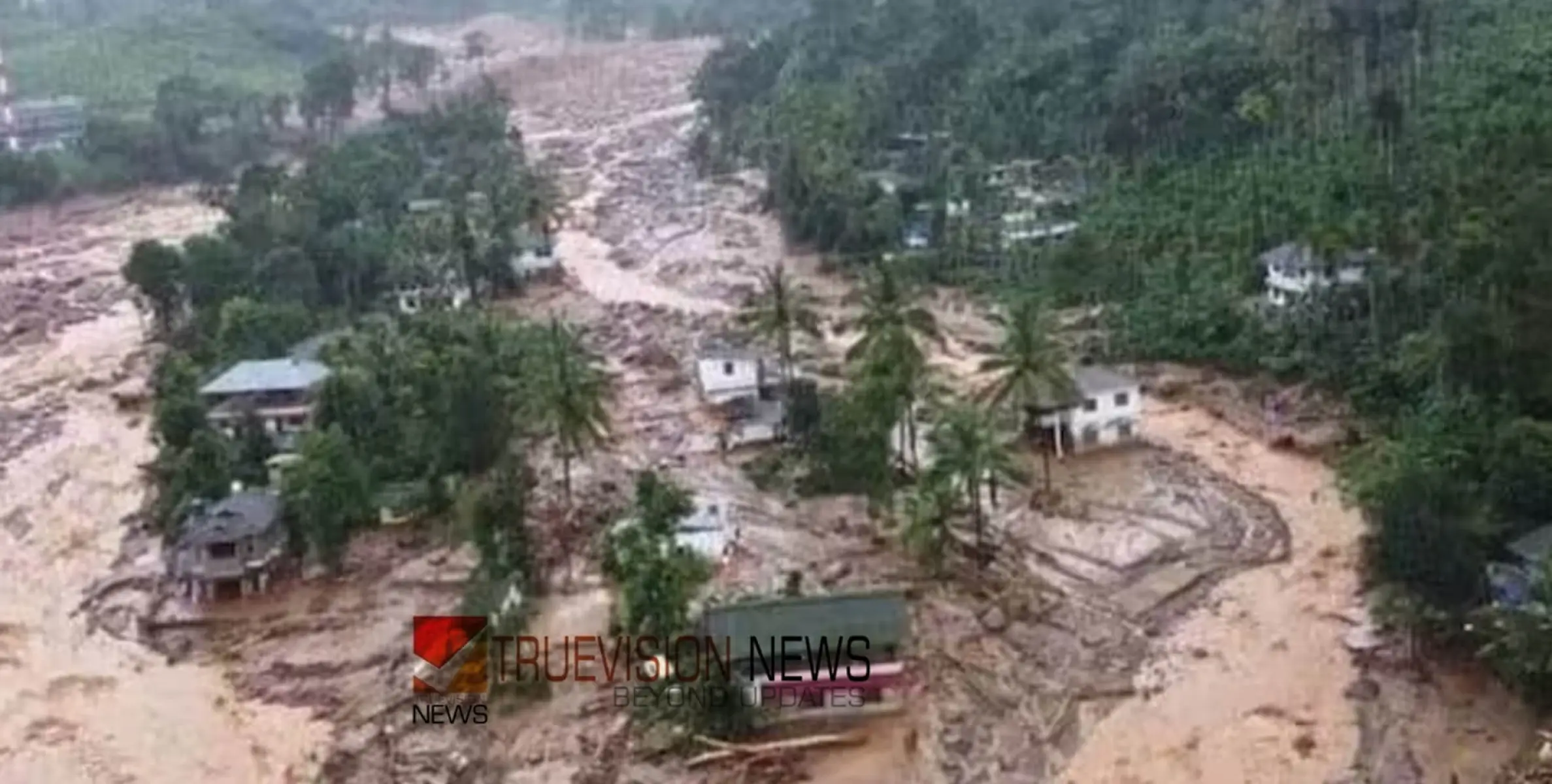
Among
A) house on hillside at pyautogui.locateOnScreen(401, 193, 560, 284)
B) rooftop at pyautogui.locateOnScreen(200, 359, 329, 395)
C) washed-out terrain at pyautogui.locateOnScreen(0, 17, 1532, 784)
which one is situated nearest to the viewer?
washed-out terrain at pyautogui.locateOnScreen(0, 17, 1532, 784)

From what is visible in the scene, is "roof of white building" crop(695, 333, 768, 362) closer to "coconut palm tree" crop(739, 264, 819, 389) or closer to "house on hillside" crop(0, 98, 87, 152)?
"coconut palm tree" crop(739, 264, 819, 389)

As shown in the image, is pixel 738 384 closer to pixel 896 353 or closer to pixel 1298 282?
pixel 896 353

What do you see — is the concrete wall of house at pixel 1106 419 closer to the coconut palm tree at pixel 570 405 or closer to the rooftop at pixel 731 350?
the rooftop at pixel 731 350

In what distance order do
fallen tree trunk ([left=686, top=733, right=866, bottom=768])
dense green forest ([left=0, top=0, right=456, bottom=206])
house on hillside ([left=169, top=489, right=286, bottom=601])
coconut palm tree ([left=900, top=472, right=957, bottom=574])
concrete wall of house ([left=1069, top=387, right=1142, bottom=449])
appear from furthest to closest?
dense green forest ([left=0, top=0, right=456, bottom=206])
concrete wall of house ([left=1069, top=387, right=1142, bottom=449])
house on hillside ([left=169, top=489, right=286, bottom=601])
coconut palm tree ([left=900, top=472, right=957, bottom=574])
fallen tree trunk ([left=686, top=733, right=866, bottom=768])

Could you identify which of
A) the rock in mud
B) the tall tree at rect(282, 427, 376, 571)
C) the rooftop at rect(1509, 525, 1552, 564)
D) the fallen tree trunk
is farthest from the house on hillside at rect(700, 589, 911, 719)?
the tall tree at rect(282, 427, 376, 571)

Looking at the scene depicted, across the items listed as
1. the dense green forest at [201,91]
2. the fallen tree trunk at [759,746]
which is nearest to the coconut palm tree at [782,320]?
the fallen tree trunk at [759,746]

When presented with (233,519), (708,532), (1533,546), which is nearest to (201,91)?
(233,519)
